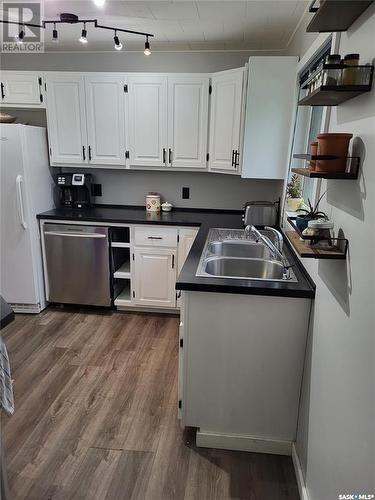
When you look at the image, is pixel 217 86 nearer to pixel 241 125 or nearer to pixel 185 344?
pixel 241 125

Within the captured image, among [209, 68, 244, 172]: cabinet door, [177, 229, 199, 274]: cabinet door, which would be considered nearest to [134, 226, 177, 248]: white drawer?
[177, 229, 199, 274]: cabinet door

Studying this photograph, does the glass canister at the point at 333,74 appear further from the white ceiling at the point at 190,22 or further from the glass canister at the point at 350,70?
the white ceiling at the point at 190,22

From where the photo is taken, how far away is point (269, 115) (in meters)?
2.65

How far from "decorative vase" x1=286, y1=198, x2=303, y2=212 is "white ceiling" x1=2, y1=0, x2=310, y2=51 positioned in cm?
121

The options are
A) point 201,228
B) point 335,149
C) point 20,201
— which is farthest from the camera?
point 20,201

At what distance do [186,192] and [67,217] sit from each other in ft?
3.94

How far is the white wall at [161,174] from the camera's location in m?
3.22

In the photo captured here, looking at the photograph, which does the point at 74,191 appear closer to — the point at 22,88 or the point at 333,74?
the point at 22,88

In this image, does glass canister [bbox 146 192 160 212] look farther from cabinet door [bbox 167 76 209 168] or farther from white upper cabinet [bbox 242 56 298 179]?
white upper cabinet [bbox 242 56 298 179]

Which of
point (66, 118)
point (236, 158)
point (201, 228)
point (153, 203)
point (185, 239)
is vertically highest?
point (66, 118)

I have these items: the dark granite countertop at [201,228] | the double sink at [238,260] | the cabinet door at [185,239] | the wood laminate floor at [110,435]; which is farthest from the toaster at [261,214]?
the wood laminate floor at [110,435]

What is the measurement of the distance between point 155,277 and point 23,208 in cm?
131

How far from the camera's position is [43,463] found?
171cm

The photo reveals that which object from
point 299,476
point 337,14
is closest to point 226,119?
point 337,14
